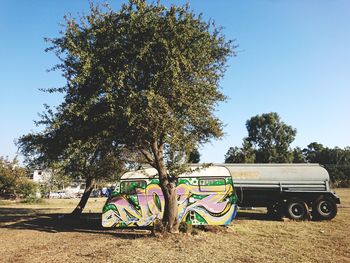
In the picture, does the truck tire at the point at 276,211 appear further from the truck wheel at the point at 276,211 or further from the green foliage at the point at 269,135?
the green foliage at the point at 269,135

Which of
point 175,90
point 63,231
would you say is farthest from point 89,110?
point 63,231

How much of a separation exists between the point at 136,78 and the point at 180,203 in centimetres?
717

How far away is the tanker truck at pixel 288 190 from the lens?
20203mm

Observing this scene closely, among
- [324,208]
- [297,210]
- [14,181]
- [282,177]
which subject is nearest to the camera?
[324,208]

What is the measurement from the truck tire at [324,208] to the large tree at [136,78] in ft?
36.2

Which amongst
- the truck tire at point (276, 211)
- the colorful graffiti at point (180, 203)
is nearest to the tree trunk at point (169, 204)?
the colorful graffiti at point (180, 203)

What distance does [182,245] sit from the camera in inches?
476

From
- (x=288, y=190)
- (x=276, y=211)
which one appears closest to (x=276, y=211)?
(x=276, y=211)

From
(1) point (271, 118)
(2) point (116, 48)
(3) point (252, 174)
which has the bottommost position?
(3) point (252, 174)

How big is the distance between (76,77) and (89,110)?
157cm

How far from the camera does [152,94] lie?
39.9 ft

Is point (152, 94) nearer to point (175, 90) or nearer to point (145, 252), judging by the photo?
point (175, 90)

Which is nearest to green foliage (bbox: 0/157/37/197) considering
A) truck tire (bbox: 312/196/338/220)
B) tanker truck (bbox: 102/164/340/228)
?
tanker truck (bbox: 102/164/340/228)

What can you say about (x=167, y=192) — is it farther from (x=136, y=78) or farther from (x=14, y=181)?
(x=14, y=181)
